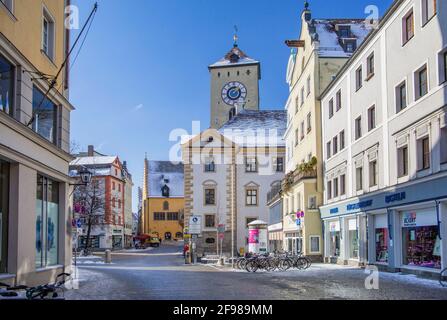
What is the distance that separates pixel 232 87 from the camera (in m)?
91.3

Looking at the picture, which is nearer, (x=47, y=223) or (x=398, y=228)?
(x=47, y=223)

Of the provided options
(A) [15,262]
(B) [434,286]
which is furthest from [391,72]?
(A) [15,262]

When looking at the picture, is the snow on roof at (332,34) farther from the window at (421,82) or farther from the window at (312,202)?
the window at (421,82)

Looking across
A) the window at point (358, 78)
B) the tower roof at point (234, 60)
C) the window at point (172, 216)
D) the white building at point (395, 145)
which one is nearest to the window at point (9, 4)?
the white building at point (395, 145)

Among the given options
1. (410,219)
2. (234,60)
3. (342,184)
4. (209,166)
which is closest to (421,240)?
(410,219)

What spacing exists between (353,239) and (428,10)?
46.6ft

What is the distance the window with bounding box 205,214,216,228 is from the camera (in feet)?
215

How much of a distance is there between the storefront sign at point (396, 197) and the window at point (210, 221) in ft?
137

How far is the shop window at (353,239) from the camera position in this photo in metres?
30.5

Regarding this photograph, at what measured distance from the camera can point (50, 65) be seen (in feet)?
59.6

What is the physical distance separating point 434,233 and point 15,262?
14.1m

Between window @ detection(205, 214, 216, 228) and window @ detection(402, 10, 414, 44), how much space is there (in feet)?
146

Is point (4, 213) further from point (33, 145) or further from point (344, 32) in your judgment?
point (344, 32)
